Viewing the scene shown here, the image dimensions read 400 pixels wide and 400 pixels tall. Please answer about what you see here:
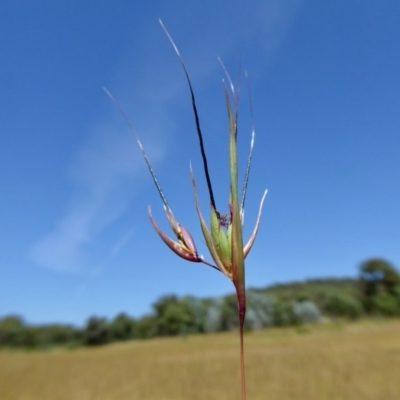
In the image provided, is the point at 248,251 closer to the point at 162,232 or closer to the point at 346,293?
the point at 162,232

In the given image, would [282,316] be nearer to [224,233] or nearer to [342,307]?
[342,307]

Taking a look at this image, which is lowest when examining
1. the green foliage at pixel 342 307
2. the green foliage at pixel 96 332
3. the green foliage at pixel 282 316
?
the green foliage at pixel 96 332

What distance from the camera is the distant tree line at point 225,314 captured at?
22.9m

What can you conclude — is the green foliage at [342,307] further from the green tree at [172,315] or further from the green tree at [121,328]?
the green tree at [121,328]

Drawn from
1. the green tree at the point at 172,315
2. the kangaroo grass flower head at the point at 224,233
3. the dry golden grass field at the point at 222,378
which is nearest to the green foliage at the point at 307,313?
the green tree at the point at 172,315

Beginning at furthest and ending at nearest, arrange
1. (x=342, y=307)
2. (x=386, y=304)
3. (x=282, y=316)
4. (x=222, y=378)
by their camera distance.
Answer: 1. (x=342, y=307)
2. (x=386, y=304)
3. (x=282, y=316)
4. (x=222, y=378)

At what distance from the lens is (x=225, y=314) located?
22.8 m

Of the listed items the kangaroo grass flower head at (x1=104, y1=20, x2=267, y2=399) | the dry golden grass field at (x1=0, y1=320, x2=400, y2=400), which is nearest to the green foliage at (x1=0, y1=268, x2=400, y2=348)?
the dry golden grass field at (x1=0, y1=320, x2=400, y2=400)

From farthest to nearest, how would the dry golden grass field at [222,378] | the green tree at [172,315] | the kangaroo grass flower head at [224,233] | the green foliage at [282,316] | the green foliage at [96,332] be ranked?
the green foliage at [282,316]
the green foliage at [96,332]
the green tree at [172,315]
the dry golden grass field at [222,378]
the kangaroo grass flower head at [224,233]

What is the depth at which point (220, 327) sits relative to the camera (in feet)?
75.0

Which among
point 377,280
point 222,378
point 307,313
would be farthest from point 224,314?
point 222,378

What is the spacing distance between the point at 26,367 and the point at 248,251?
39.7 feet

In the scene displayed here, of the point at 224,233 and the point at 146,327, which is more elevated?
the point at 146,327

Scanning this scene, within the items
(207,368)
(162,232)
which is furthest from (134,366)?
(162,232)
